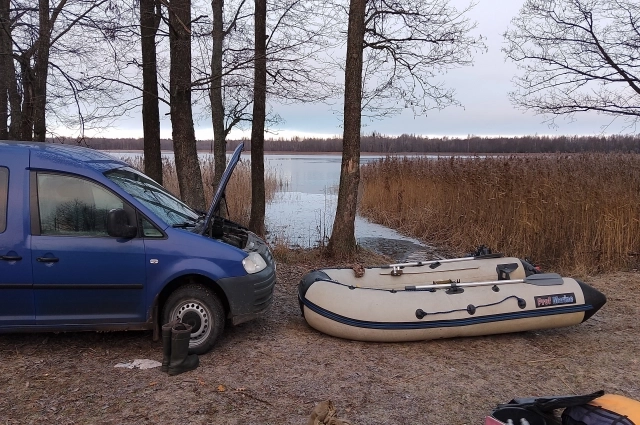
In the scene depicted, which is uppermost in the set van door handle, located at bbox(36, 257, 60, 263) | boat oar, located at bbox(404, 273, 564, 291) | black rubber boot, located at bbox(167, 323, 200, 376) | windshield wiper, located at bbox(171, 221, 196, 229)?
windshield wiper, located at bbox(171, 221, 196, 229)

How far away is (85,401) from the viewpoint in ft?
13.4

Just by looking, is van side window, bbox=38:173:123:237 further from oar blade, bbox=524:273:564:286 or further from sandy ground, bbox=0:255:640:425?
oar blade, bbox=524:273:564:286

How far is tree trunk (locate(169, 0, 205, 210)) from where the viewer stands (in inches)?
354

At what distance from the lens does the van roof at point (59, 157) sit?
4.86 m

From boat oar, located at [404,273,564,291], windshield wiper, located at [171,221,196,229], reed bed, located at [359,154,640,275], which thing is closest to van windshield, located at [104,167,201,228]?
windshield wiper, located at [171,221,196,229]

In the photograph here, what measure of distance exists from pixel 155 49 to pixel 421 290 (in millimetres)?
7896

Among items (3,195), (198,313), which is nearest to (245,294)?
(198,313)

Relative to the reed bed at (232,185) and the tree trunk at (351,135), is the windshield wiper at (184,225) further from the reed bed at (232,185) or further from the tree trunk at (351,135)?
the reed bed at (232,185)

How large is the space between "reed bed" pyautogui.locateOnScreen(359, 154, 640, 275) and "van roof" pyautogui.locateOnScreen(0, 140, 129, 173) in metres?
7.87

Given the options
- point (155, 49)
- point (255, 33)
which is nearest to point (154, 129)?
point (155, 49)

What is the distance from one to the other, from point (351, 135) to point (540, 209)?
14.4 ft

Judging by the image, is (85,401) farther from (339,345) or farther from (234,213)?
(234,213)

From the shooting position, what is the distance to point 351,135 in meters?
9.38

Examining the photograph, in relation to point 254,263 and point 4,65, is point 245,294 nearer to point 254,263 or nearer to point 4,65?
point 254,263
